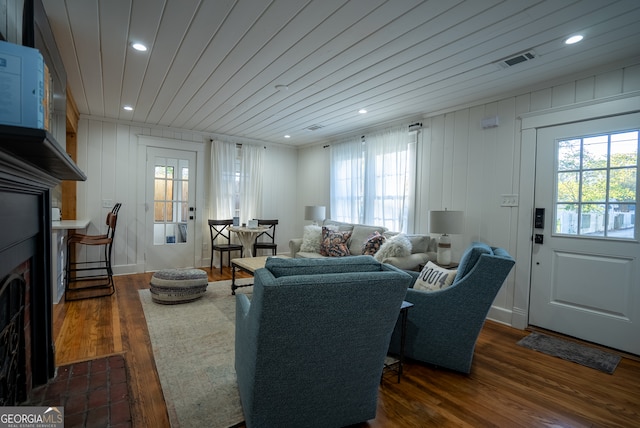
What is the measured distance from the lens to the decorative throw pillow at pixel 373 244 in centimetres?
401

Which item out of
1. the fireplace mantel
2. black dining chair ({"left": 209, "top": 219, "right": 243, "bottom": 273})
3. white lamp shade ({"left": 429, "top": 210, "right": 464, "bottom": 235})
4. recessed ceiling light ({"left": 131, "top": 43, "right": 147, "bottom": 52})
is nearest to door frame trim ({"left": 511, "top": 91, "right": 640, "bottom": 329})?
white lamp shade ({"left": 429, "top": 210, "right": 464, "bottom": 235})

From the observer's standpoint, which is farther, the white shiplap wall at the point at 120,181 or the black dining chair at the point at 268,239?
the black dining chair at the point at 268,239

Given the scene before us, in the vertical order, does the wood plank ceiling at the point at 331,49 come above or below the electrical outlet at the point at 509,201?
above

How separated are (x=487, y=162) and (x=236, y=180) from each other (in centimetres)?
420

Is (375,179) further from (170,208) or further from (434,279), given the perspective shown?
(170,208)

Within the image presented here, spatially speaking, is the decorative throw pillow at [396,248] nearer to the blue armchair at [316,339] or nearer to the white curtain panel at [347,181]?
the white curtain panel at [347,181]

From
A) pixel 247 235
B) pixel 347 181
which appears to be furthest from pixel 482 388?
pixel 247 235

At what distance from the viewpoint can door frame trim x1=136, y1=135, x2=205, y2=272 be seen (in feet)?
16.5

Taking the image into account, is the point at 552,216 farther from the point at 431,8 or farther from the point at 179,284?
the point at 179,284

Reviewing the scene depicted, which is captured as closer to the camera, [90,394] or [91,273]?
[90,394]

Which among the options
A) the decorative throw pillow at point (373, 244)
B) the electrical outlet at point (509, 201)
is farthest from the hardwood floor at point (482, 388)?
the decorative throw pillow at point (373, 244)

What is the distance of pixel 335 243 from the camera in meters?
4.56

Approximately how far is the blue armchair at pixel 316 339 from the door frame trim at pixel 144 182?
4.29m

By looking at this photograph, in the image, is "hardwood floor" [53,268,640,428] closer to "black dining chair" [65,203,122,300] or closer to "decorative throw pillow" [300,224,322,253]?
"black dining chair" [65,203,122,300]
